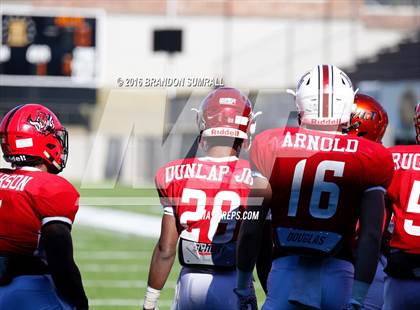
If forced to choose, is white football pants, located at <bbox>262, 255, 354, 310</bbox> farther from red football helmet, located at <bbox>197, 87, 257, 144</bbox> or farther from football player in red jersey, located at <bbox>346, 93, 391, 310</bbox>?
football player in red jersey, located at <bbox>346, 93, 391, 310</bbox>

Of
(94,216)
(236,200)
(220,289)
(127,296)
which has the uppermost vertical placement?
(236,200)

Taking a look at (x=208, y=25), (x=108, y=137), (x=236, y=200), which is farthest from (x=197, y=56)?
(x=236, y=200)

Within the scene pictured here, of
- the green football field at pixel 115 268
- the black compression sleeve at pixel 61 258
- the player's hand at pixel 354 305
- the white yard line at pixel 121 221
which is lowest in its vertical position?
the white yard line at pixel 121 221

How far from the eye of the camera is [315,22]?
1288 inches

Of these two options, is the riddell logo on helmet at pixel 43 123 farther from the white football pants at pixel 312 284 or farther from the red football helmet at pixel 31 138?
the white football pants at pixel 312 284

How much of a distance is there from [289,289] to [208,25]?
2755 centimetres

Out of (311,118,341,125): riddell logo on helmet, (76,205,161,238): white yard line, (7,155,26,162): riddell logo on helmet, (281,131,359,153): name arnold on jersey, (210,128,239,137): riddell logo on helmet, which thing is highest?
(311,118,341,125): riddell logo on helmet

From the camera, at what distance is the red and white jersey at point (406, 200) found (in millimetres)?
4867

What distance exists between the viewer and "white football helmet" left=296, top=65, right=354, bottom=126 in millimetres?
4555

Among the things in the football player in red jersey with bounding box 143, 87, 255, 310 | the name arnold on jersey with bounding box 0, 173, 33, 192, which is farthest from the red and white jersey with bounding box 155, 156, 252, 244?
→ the name arnold on jersey with bounding box 0, 173, 33, 192

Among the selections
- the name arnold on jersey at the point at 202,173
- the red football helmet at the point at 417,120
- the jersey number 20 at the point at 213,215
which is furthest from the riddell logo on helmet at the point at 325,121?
the red football helmet at the point at 417,120

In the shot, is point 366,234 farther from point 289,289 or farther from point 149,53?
point 149,53

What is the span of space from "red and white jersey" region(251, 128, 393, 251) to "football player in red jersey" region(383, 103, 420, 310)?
460mm

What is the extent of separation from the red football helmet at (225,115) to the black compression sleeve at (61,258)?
3.11 ft
